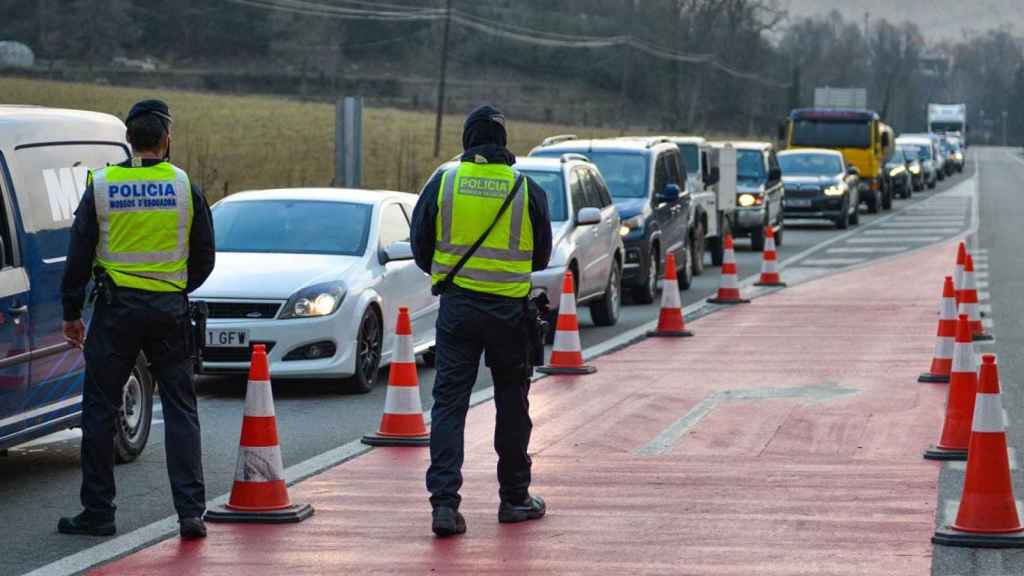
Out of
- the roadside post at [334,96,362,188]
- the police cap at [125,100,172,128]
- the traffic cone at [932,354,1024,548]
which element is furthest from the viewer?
the roadside post at [334,96,362,188]

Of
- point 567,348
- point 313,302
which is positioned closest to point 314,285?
point 313,302

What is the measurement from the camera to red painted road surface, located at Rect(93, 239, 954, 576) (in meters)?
7.42

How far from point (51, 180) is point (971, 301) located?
9.35m

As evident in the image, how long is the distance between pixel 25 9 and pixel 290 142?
33.7 meters

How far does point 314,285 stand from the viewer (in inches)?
517

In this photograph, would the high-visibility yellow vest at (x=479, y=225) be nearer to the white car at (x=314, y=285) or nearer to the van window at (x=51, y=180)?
the van window at (x=51, y=180)

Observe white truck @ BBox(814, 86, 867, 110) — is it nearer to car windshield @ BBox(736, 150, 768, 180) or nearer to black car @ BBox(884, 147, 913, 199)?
black car @ BBox(884, 147, 913, 199)

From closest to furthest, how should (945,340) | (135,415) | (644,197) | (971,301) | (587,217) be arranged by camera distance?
1. (135,415)
2. (945,340)
3. (587,217)
4. (971,301)
5. (644,197)

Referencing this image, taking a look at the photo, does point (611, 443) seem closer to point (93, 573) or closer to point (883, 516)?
point (883, 516)

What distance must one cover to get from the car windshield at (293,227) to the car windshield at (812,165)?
2752cm

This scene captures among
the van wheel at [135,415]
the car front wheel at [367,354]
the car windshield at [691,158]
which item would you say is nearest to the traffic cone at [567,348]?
the car front wheel at [367,354]

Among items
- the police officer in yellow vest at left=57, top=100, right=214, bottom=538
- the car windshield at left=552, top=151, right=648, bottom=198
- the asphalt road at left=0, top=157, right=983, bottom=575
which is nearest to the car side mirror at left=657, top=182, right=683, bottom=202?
the car windshield at left=552, top=151, right=648, bottom=198

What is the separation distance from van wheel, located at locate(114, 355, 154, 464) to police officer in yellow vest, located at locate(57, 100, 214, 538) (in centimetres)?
196

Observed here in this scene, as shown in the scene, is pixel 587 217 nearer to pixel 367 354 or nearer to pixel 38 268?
pixel 367 354
